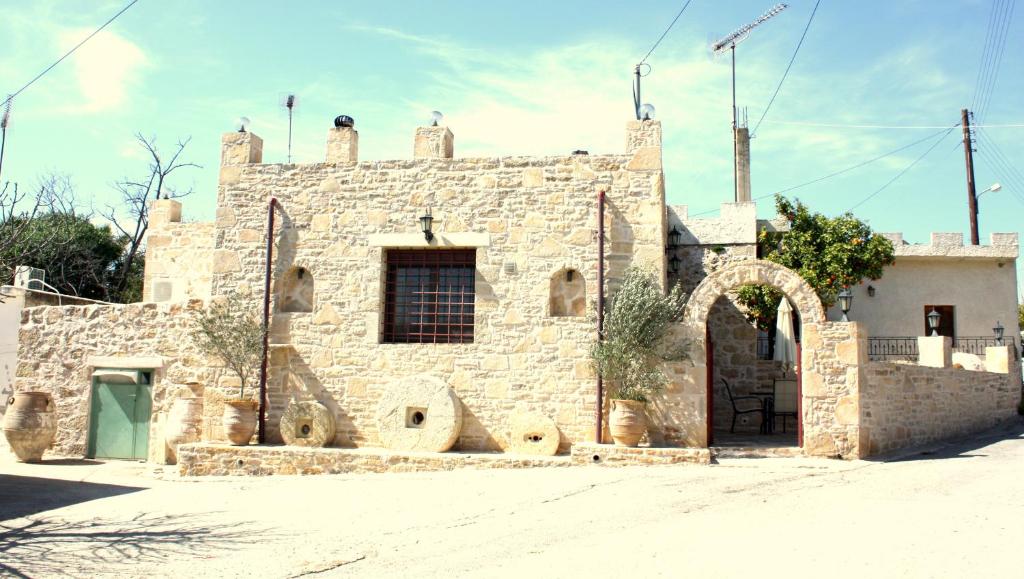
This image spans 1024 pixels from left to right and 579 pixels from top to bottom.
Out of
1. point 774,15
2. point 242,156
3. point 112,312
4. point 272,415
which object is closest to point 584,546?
point 272,415

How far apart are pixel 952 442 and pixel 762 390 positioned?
10.1 ft

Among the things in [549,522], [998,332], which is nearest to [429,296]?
[549,522]

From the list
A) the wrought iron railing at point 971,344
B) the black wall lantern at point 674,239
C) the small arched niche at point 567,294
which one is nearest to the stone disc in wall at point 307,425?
the small arched niche at point 567,294

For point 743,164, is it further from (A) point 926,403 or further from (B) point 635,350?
(B) point 635,350

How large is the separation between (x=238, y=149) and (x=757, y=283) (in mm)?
8237

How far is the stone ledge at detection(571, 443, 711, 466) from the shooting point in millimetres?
9562

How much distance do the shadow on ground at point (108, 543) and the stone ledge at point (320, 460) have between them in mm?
2652

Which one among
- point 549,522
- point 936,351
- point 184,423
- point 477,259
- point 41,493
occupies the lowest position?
point 41,493

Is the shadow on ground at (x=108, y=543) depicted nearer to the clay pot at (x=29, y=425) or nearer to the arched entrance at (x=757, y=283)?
the clay pot at (x=29, y=425)

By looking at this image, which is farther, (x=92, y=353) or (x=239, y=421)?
(x=92, y=353)

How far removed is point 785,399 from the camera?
12.5 m

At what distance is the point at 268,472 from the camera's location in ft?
34.9

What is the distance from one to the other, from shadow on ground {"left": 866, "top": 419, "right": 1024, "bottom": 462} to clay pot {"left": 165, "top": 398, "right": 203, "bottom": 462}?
31.6 feet

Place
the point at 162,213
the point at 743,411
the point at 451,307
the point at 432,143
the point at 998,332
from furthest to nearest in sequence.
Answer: the point at 998,332
the point at 162,213
the point at 743,411
the point at 432,143
the point at 451,307
